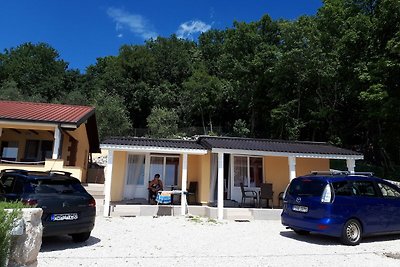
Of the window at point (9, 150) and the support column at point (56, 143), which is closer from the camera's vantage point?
the support column at point (56, 143)

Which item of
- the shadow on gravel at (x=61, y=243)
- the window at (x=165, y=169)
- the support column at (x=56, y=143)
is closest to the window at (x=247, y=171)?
the window at (x=165, y=169)

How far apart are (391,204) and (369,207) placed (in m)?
0.93

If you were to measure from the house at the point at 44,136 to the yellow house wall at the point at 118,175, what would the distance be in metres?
1.52

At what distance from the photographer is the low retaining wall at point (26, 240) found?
398 centimetres

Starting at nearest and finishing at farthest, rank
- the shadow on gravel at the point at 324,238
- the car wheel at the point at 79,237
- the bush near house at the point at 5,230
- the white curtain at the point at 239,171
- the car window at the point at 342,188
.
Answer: the bush near house at the point at 5,230 < the car wheel at the point at 79,237 < the car window at the point at 342,188 < the shadow on gravel at the point at 324,238 < the white curtain at the point at 239,171

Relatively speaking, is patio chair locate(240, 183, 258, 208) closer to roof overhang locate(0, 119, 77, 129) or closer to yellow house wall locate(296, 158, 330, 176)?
yellow house wall locate(296, 158, 330, 176)

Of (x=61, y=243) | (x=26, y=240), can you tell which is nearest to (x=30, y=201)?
(x=61, y=243)

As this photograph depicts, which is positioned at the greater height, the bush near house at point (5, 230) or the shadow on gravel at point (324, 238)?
the bush near house at point (5, 230)

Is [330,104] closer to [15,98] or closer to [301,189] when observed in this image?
[301,189]

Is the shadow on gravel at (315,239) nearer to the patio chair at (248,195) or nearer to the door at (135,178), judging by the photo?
the patio chair at (248,195)

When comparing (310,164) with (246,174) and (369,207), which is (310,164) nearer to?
(246,174)

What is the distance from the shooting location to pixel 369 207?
8.96m

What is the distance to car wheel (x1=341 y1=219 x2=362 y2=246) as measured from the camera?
28.1ft

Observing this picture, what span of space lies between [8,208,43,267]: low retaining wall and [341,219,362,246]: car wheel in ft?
23.6
